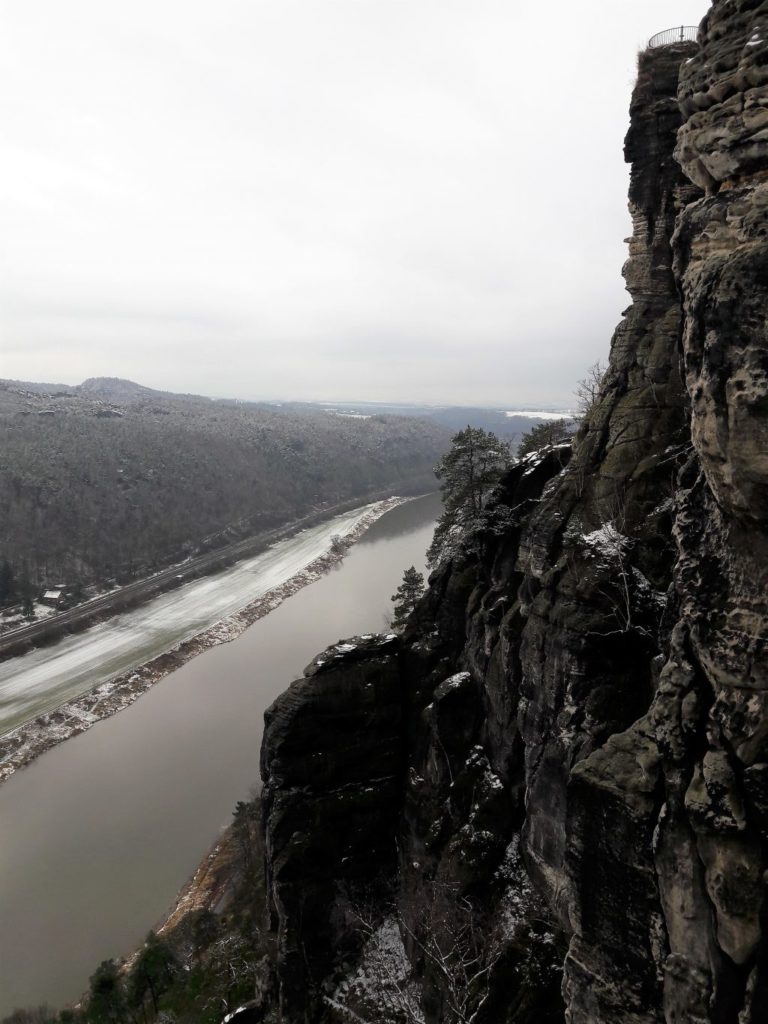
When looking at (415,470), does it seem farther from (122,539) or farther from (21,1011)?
(21,1011)

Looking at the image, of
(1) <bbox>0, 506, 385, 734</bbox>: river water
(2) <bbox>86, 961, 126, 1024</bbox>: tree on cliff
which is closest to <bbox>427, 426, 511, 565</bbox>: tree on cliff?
(2) <bbox>86, 961, 126, 1024</bbox>: tree on cliff

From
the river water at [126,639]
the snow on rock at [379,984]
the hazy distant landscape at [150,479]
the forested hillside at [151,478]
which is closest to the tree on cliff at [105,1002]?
the snow on rock at [379,984]

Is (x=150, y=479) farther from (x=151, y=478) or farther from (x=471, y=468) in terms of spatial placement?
(x=471, y=468)

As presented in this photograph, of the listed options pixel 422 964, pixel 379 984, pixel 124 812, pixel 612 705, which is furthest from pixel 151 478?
pixel 612 705

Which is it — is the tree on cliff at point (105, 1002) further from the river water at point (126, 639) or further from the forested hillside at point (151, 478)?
the forested hillside at point (151, 478)

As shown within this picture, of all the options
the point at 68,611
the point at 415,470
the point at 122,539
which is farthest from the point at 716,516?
the point at 415,470

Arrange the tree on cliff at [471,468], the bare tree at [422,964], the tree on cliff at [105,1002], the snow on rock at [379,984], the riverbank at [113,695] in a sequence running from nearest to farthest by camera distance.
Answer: the bare tree at [422,964], the snow on rock at [379,984], the tree on cliff at [105,1002], the tree on cliff at [471,468], the riverbank at [113,695]
